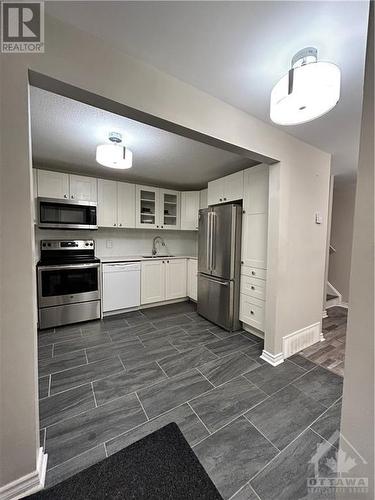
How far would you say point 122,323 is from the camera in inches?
117

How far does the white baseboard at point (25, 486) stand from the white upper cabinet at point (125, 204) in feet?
9.55

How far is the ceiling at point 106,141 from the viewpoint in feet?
5.49

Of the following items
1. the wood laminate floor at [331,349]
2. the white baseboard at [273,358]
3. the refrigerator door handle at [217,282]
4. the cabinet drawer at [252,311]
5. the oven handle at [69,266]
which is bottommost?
the wood laminate floor at [331,349]

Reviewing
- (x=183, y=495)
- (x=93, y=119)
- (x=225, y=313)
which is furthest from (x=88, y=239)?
(x=183, y=495)

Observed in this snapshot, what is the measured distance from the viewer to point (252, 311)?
2.59 meters

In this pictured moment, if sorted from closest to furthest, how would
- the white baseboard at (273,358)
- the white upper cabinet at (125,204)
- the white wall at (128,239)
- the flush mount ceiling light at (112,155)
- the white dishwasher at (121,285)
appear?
the flush mount ceiling light at (112,155)
the white baseboard at (273,358)
the white dishwasher at (121,285)
the white wall at (128,239)
the white upper cabinet at (125,204)

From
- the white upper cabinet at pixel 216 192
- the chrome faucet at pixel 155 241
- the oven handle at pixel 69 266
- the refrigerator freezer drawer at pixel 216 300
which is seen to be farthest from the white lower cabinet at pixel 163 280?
the white upper cabinet at pixel 216 192

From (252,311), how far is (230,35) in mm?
2562

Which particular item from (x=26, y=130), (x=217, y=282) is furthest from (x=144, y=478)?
(x=217, y=282)

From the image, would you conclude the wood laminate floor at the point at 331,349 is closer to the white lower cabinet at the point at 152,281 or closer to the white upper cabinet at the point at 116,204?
the white lower cabinet at the point at 152,281

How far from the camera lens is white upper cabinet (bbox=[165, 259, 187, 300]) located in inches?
147

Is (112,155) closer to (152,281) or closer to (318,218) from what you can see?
(152,281)

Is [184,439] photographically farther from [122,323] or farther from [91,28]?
[91,28]

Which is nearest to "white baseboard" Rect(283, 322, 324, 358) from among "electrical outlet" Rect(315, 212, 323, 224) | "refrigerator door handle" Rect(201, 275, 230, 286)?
"refrigerator door handle" Rect(201, 275, 230, 286)
